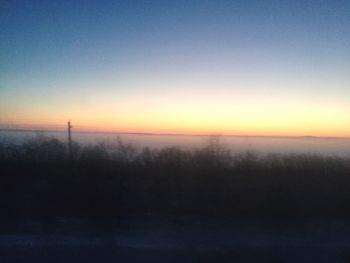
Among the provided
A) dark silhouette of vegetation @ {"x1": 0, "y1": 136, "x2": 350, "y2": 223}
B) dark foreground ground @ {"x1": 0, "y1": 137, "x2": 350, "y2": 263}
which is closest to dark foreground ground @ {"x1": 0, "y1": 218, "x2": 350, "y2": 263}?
dark foreground ground @ {"x1": 0, "y1": 137, "x2": 350, "y2": 263}

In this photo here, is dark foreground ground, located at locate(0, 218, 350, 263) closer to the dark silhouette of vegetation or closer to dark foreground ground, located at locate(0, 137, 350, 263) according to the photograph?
dark foreground ground, located at locate(0, 137, 350, 263)

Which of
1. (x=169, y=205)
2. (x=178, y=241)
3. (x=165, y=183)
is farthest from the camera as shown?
(x=165, y=183)

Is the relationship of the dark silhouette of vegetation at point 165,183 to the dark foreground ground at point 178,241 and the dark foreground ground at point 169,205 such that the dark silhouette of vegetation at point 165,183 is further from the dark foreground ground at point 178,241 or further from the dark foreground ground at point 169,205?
the dark foreground ground at point 178,241

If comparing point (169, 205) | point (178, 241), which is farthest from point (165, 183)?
point (178, 241)

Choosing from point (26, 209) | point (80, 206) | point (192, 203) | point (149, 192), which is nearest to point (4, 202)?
point (26, 209)

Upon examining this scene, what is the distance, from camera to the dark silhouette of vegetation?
14.1 metres

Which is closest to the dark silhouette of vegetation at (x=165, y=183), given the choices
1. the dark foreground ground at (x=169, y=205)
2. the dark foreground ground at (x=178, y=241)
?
the dark foreground ground at (x=169, y=205)

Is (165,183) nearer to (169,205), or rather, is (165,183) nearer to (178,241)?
(169,205)

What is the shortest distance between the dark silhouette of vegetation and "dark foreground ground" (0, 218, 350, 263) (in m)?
0.94

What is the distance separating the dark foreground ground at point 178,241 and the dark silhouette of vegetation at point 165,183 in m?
0.94

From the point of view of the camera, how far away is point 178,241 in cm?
1104

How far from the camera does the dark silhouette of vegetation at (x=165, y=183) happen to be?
14102 millimetres

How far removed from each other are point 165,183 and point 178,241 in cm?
550

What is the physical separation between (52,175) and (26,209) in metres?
3.31
